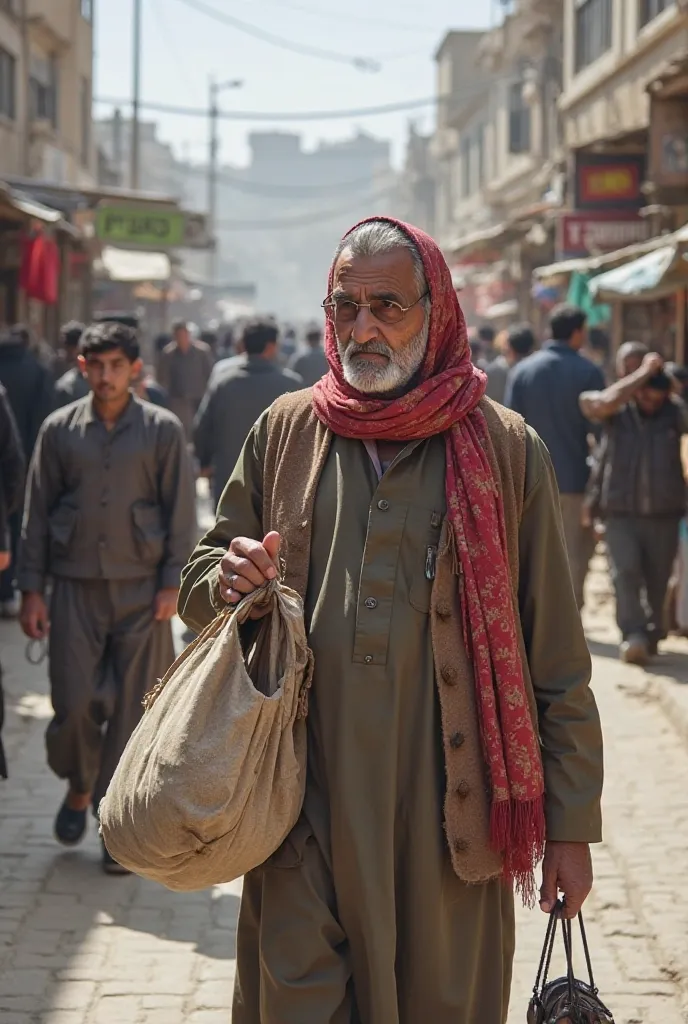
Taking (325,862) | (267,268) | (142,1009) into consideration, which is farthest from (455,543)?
(267,268)

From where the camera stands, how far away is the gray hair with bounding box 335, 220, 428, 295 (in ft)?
9.86

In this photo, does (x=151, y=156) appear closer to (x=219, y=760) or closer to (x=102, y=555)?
(x=102, y=555)

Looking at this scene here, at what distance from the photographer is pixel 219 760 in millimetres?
2727

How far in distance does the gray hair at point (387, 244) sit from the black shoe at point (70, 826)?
11.1ft

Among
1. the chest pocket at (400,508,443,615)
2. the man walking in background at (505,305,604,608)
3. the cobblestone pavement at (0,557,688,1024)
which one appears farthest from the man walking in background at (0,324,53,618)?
the chest pocket at (400,508,443,615)

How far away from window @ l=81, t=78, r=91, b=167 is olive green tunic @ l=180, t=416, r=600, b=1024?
28.9 metres

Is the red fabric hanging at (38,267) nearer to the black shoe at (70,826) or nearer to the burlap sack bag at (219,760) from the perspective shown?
the black shoe at (70,826)

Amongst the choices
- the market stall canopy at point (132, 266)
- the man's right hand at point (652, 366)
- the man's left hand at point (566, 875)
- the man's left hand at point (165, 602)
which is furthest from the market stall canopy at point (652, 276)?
the market stall canopy at point (132, 266)

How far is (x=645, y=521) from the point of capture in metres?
9.33

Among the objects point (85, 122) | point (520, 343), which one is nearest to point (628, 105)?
point (520, 343)

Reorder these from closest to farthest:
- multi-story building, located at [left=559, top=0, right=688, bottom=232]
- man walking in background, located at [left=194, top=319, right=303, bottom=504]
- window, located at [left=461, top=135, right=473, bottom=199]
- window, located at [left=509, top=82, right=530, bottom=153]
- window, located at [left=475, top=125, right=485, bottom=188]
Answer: man walking in background, located at [left=194, top=319, right=303, bottom=504] < multi-story building, located at [left=559, top=0, right=688, bottom=232] < window, located at [left=509, top=82, right=530, bottom=153] < window, located at [left=475, top=125, right=485, bottom=188] < window, located at [left=461, top=135, right=473, bottom=199]

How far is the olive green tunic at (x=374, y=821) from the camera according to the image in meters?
2.88

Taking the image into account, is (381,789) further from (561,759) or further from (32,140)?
(32,140)

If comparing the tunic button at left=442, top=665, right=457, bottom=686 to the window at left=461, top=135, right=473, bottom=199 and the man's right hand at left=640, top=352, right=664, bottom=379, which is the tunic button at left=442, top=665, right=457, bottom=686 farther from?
the window at left=461, top=135, right=473, bottom=199
